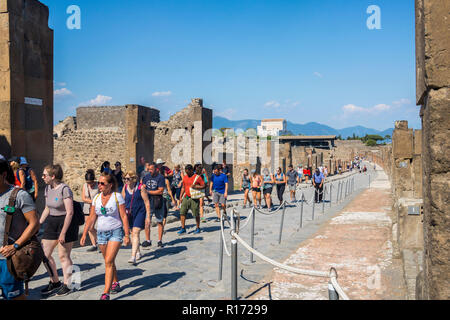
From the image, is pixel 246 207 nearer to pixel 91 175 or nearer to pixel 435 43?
pixel 91 175

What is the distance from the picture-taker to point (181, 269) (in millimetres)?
6262

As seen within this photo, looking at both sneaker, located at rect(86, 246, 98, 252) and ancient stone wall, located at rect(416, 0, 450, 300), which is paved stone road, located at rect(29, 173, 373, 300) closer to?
sneaker, located at rect(86, 246, 98, 252)

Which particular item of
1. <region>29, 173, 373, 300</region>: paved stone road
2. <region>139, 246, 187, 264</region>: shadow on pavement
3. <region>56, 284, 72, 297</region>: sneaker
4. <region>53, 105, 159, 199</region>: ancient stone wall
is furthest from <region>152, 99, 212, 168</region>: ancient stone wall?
<region>56, 284, 72, 297</region>: sneaker

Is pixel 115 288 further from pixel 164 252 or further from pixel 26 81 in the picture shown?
pixel 26 81

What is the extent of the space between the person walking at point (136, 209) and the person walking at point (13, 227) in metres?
2.85

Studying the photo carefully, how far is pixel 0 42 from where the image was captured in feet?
26.6

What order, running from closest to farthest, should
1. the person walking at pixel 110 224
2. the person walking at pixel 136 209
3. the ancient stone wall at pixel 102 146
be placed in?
the person walking at pixel 110 224 < the person walking at pixel 136 209 < the ancient stone wall at pixel 102 146

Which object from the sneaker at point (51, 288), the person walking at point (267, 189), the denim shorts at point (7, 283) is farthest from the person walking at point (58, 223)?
the person walking at point (267, 189)

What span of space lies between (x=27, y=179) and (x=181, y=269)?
3.76 m

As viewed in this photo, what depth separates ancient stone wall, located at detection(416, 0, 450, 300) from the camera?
2434 millimetres

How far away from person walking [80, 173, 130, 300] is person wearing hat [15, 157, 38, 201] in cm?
296

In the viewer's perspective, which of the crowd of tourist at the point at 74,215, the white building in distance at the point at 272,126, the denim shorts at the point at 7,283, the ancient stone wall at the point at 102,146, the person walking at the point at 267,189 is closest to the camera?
the denim shorts at the point at 7,283

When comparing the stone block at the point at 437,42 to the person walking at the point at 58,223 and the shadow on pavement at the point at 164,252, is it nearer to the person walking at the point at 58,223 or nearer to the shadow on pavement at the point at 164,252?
the person walking at the point at 58,223

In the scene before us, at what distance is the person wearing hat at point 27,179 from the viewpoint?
289 inches
